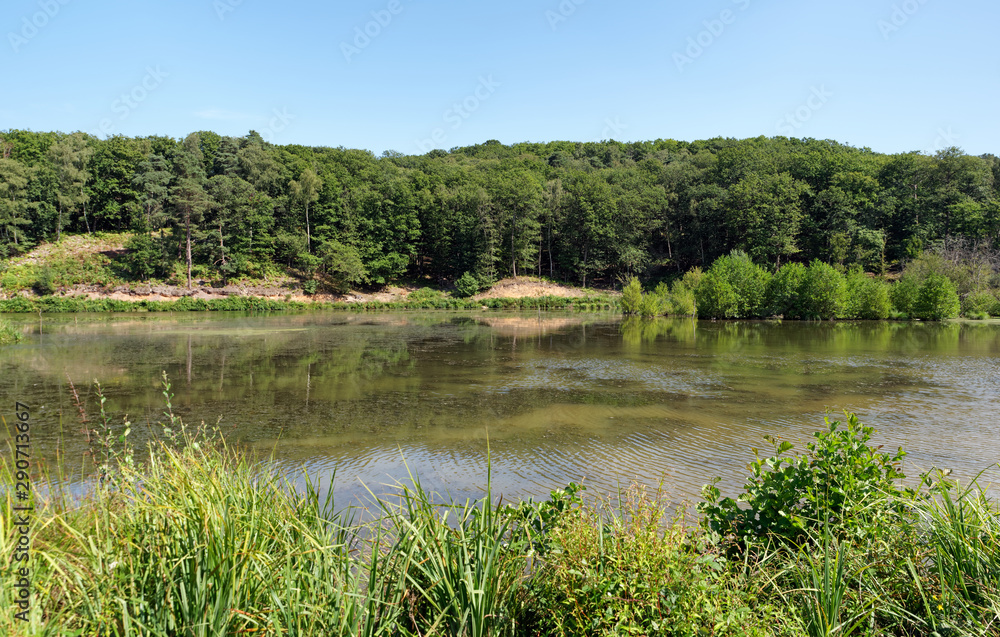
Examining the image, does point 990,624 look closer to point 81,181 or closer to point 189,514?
point 189,514

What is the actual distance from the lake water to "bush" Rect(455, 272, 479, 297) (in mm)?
33024

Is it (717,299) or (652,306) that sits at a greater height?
(717,299)

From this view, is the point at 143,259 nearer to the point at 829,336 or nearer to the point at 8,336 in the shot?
the point at 8,336

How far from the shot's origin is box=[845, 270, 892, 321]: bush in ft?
131

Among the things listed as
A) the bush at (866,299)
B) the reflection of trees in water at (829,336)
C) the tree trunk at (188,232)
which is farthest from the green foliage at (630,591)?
the tree trunk at (188,232)

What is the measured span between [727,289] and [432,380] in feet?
109

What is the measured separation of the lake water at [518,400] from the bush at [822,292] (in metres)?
13.2

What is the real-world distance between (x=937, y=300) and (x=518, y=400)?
38.8m

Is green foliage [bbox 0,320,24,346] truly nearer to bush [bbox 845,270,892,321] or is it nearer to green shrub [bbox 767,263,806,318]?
green shrub [bbox 767,263,806,318]

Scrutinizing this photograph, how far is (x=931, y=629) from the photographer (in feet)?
10.1

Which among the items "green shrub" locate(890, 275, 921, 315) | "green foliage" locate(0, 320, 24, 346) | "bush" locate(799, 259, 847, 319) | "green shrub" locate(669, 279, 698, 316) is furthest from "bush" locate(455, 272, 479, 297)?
"green foliage" locate(0, 320, 24, 346)

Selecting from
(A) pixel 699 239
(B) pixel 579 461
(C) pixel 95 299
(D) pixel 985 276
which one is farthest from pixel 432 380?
(A) pixel 699 239

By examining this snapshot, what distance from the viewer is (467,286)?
194 ft

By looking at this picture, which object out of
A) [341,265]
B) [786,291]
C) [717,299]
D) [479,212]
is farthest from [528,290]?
[786,291]
